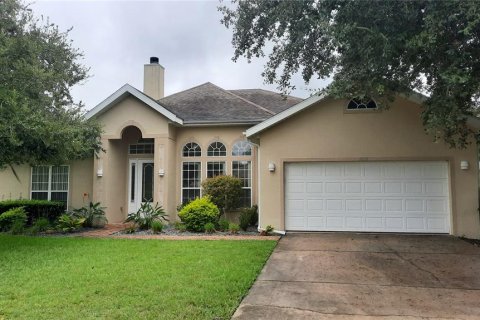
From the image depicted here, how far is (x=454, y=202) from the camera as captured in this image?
11.0m

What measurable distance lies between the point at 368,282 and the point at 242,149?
8.71 meters

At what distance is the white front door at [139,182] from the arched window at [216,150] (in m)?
2.74

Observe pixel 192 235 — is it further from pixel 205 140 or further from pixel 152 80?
pixel 152 80

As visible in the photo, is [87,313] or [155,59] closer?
[87,313]

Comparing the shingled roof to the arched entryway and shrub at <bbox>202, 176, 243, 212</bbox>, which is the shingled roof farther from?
shrub at <bbox>202, 176, 243, 212</bbox>

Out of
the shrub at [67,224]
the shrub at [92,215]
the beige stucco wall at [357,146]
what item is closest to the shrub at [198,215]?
the beige stucco wall at [357,146]

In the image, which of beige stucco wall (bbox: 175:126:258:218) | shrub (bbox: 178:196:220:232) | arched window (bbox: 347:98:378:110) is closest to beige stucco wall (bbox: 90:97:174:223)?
beige stucco wall (bbox: 175:126:258:218)

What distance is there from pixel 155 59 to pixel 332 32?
13.3 meters

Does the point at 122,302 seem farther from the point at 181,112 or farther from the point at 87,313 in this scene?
the point at 181,112

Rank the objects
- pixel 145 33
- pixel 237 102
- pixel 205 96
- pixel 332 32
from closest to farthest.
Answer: pixel 332 32, pixel 145 33, pixel 237 102, pixel 205 96

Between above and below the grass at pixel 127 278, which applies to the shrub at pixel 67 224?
above

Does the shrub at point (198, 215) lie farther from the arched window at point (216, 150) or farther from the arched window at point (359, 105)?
the arched window at point (359, 105)

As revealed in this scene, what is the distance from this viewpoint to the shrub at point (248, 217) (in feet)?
41.5

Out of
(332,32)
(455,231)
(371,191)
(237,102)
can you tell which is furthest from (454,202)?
(237,102)
